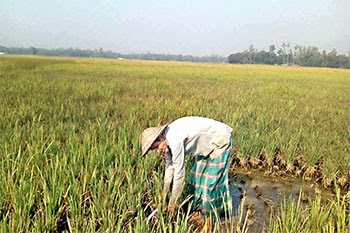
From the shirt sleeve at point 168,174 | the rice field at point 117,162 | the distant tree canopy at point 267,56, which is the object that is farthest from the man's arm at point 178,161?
the distant tree canopy at point 267,56

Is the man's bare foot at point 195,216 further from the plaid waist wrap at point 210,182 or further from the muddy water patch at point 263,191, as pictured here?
the muddy water patch at point 263,191

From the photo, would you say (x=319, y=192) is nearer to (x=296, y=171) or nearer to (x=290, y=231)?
(x=296, y=171)

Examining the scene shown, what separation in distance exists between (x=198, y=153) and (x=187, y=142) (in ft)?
0.77

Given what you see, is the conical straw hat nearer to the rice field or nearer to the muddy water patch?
the rice field

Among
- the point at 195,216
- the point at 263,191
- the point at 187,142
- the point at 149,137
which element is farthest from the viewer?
the point at 263,191

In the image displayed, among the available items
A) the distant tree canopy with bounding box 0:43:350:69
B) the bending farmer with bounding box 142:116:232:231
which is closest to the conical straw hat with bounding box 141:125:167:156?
the bending farmer with bounding box 142:116:232:231

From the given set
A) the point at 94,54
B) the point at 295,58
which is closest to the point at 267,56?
the point at 295,58

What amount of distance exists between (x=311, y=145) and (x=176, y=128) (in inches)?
107

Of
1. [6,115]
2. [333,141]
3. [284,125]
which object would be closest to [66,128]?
[6,115]

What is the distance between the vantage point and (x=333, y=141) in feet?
14.5

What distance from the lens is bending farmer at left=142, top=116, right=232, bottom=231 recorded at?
2100 mm

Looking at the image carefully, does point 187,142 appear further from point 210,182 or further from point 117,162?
point 117,162

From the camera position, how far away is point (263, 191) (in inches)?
137

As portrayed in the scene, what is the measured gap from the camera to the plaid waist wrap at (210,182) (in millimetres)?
2482
